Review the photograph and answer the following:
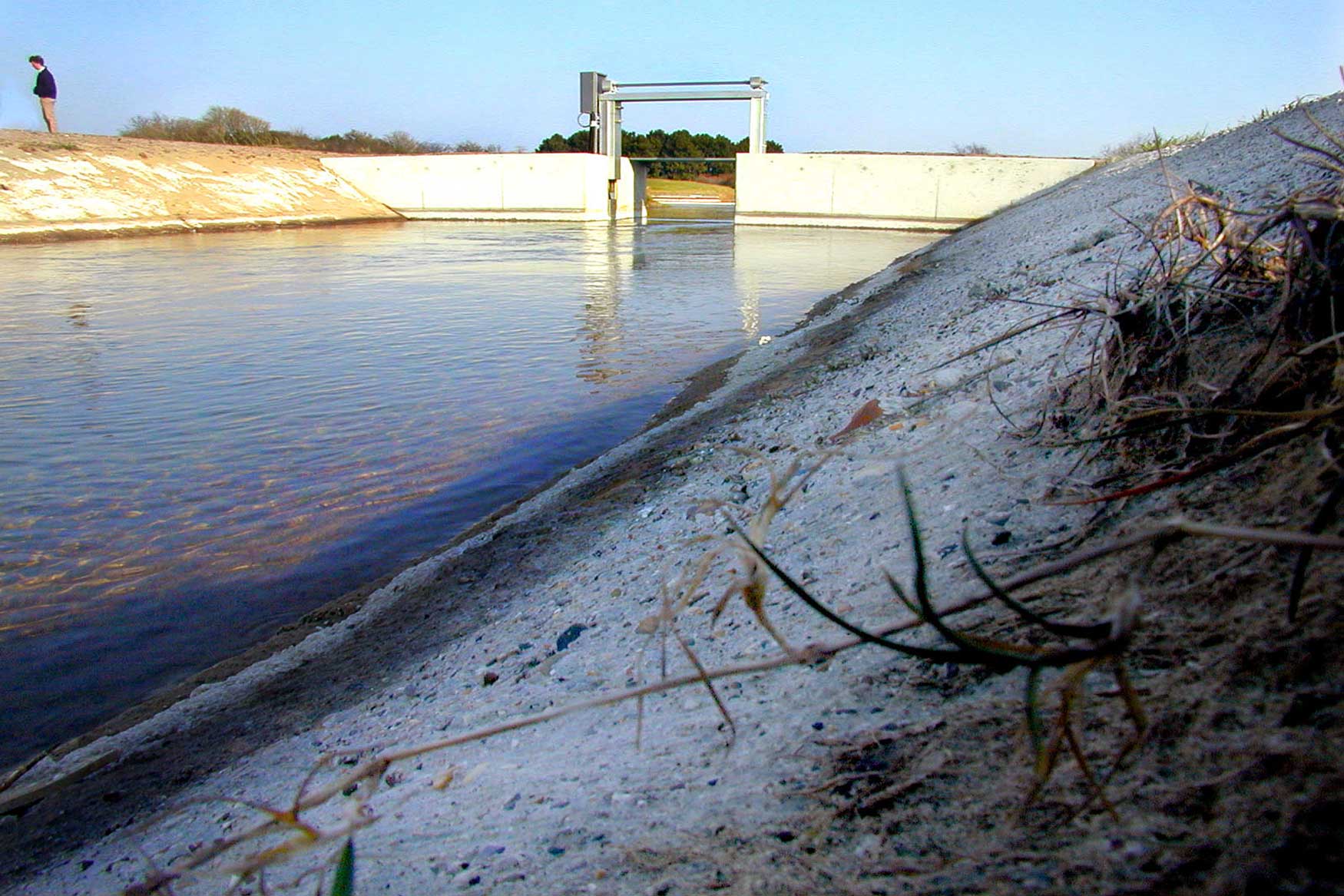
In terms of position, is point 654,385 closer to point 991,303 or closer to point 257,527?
point 991,303

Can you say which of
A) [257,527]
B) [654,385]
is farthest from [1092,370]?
[654,385]

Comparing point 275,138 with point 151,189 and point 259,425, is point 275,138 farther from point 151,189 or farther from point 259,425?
point 259,425

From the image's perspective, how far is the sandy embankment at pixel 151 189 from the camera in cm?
2098

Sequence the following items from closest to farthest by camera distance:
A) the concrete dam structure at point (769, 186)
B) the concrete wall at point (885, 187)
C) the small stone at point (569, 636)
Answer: the small stone at point (569, 636) → the concrete wall at point (885, 187) → the concrete dam structure at point (769, 186)

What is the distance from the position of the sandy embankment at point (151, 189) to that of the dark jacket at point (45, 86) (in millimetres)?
1187

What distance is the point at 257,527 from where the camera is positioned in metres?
4.70

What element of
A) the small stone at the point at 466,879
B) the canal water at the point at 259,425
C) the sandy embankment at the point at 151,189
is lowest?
the canal water at the point at 259,425

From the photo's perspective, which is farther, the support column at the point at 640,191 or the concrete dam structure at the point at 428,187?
the support column at the point at 640,191

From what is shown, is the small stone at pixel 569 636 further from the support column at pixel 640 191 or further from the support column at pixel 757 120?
the support column at pixel 640 191

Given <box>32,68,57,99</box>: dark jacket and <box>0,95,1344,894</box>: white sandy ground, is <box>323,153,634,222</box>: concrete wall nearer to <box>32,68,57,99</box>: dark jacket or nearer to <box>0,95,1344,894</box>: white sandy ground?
<box>32,68,57,99</box>: dark jacket

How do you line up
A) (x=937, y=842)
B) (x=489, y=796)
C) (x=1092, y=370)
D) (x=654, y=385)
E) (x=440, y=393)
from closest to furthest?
(x=937, y=842) → (x=489, y=796) → (x=1092, y=370) → (x=440, y=393) → (x=654, y=385)

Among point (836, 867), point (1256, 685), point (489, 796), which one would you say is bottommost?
point (489, 796)

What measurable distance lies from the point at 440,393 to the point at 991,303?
14.6 ft

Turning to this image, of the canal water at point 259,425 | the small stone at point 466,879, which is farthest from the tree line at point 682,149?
the small stone at point 466,879
